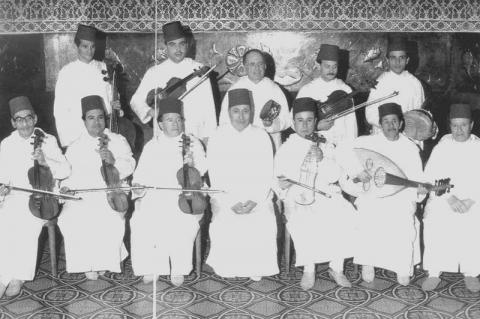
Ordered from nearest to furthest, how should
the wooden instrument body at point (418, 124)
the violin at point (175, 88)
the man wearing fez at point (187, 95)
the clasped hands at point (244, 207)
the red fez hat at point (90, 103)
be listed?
the clasped hands at point (244, 207), the red fez hat at point (90, 103), the wooden instrument body at point (418, 124), the violin at point (175, 88), the man wearing fez at point (187, 95)

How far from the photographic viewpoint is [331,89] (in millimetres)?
6125

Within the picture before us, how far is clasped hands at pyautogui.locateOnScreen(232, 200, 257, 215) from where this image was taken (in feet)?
16.5

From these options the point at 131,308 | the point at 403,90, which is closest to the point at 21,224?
the point at 131,308

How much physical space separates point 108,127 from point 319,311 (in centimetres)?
266

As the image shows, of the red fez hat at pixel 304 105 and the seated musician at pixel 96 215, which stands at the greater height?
the red fez hat at pixel 304 105

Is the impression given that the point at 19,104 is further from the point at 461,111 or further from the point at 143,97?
the point at 461,111

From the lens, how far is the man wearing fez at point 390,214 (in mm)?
4973

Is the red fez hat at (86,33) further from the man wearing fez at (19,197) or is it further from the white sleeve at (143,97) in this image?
the man wearing fez at (19,197)

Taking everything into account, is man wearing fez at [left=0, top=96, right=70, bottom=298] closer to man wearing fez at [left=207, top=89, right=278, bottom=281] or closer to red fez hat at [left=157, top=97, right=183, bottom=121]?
red fez hat at [left=157, top=97, right=183, bottom=121]

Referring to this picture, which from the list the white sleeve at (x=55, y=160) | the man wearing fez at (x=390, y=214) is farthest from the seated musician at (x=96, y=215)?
the man wearing fez at (x=390, y=214)

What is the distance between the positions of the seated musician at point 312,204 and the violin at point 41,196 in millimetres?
1780

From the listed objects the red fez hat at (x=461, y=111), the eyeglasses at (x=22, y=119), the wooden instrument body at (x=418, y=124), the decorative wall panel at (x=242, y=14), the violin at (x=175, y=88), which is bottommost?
the wooden instrument body at (x=418, y=124)

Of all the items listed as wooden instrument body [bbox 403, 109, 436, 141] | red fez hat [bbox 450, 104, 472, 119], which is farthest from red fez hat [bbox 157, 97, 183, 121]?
red fez hat [bbox 450, 104, 472, 119]

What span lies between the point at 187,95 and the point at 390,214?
90.8 inches
